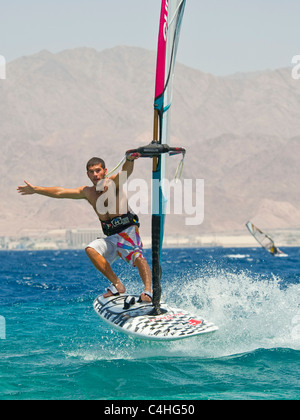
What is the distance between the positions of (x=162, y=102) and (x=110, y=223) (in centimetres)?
216

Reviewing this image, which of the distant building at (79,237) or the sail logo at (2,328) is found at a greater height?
the sail logo at (2,328)

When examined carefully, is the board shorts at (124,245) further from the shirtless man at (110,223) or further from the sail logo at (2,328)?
the sail logo at (2,328)

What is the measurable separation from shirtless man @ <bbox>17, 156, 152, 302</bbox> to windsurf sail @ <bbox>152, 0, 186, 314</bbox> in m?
0.55

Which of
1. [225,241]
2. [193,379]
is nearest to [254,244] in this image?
[225,241]

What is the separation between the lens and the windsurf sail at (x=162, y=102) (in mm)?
9508

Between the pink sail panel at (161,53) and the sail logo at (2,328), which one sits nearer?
the pink sail panel at (161,53)

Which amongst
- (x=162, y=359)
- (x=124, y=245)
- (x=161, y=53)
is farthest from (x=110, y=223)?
(x=161, y=53)

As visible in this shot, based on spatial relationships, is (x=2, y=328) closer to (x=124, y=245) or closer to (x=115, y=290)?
(x=115, y=290)

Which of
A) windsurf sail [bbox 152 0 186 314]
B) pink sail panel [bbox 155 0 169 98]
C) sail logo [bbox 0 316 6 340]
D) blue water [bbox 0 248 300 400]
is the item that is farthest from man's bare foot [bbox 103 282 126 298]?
pink sail panel [bbox 155 0 169 98]

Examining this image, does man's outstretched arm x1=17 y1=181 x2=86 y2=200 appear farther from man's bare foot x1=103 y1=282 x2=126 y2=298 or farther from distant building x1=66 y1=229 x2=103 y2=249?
distant building x1=66 y1=229 x2=103 y2=249

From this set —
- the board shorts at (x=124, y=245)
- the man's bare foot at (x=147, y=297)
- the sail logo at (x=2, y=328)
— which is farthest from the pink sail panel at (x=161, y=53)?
the sail logo at (x=2, y=328)

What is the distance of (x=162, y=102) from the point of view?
956 centimetres

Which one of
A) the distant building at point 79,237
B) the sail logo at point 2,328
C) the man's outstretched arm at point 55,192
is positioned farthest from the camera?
the distant building at point 79,237
